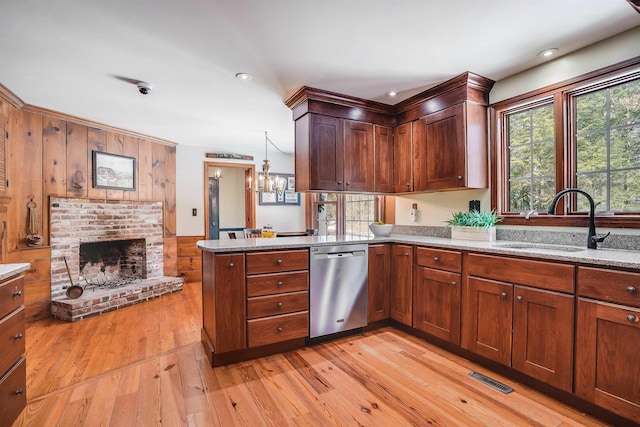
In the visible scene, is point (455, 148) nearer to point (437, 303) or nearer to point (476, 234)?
point (476, 234)

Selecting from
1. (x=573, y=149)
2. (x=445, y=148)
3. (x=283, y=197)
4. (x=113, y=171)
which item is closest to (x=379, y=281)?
(x=445, y=148)

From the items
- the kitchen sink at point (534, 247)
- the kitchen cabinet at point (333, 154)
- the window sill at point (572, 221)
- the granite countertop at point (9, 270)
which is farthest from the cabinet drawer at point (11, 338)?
the window sill at point (572, 221)

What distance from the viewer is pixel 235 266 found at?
242 centimetres

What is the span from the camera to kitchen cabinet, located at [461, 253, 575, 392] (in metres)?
1.87

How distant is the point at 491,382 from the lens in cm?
213

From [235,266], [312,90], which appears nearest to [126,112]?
[312,90]

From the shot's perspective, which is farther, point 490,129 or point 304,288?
point 490,129

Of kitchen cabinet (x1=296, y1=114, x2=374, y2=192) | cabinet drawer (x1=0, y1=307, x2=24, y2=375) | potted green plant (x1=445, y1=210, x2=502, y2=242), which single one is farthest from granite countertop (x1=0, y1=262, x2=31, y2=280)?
potted green plant (x1=445, y1=210, x2=502, y2=242)

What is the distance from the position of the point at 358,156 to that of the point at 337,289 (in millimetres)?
1428

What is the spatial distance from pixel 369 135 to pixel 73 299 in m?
3.90

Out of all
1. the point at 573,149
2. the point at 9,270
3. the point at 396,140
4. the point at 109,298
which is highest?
the point at 396,140

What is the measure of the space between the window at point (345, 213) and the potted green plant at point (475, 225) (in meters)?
1.30

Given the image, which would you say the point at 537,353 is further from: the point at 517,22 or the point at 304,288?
the point at 517,22

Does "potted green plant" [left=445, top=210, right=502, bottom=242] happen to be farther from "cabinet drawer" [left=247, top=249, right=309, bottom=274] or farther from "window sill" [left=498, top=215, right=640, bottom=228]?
"cabinet drawer" [left=247, top=249, right=309, bottom=274]
